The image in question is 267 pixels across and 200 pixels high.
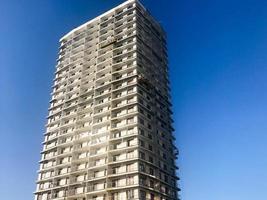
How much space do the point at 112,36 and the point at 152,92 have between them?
692 inches

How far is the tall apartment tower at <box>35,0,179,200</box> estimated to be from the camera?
54688mm

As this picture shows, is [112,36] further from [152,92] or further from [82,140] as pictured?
[82,140]

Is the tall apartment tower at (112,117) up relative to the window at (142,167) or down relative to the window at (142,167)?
up

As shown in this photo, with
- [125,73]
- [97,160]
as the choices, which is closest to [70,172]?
[97,160]

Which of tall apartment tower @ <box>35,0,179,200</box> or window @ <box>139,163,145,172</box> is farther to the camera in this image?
tall apartment tower @ <box>35,0,179,200</box>

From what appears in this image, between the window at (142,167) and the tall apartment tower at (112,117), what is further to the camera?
the tall apartment tower at (112,117)

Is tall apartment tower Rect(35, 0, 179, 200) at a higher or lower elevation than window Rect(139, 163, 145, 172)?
higher

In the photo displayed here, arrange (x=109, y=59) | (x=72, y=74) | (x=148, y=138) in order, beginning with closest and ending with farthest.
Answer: (x=148, y=138) < (x=109, y=59) < (x=72, y=74)

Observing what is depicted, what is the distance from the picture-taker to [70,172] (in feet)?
195

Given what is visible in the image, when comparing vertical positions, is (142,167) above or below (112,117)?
below

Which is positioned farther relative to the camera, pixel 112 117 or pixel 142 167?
pixel 112 117

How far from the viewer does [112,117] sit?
6072 centimetres

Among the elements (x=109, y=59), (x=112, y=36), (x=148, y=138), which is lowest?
(x=148, y=138)

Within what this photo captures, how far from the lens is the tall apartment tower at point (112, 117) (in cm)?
5469
